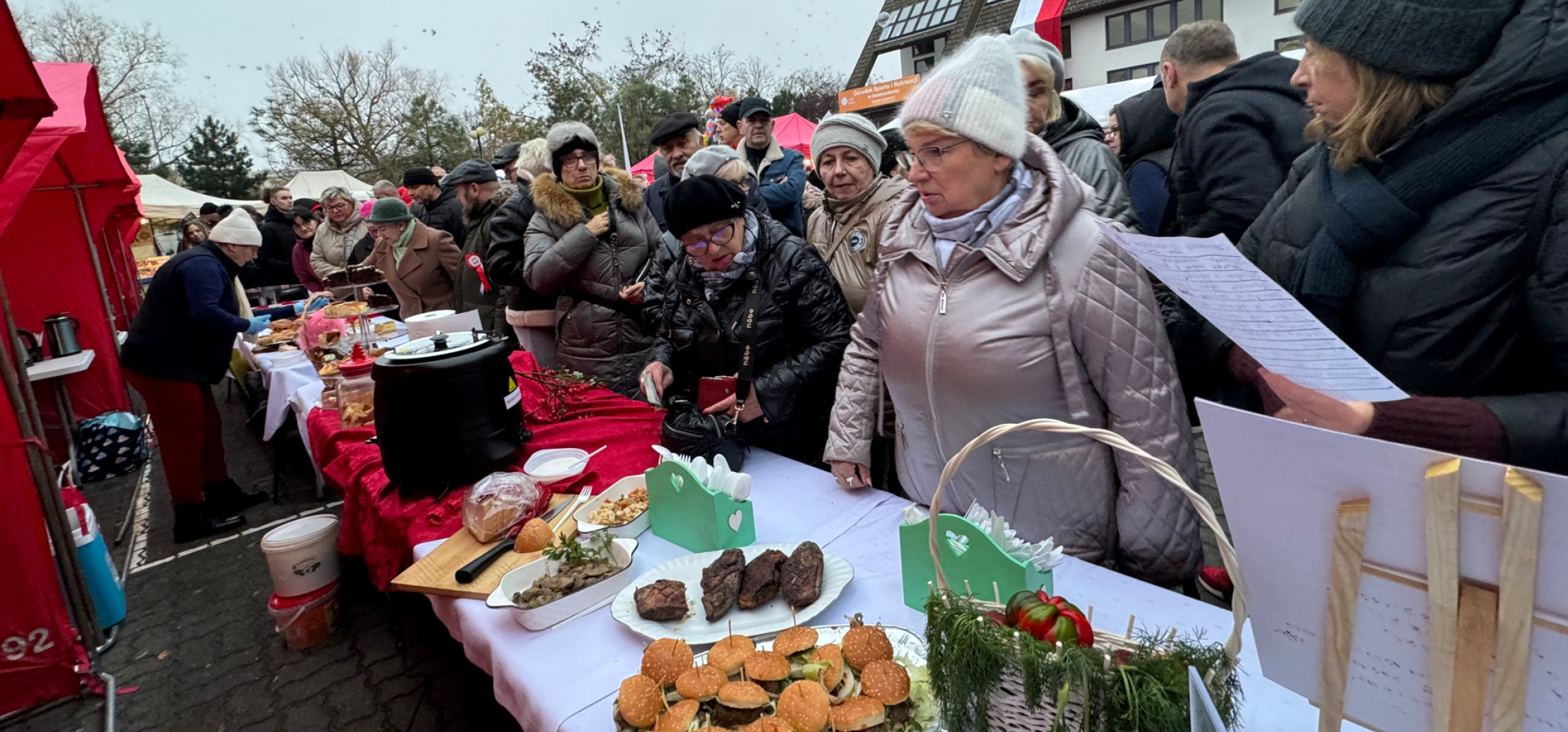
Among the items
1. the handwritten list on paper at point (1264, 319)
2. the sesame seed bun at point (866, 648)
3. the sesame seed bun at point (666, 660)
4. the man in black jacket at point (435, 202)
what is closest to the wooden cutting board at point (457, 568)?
the sesame seed bun at point (666, 660)

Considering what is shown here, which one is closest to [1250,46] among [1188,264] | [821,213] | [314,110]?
[821,213]

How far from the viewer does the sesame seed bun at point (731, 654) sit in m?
1.19

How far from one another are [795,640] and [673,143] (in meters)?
3.81

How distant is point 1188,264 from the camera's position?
3.07 feet

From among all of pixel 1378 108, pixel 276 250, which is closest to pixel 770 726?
pixel 1378 108

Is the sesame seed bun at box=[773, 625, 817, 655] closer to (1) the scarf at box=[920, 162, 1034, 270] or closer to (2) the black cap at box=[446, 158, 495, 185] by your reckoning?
(1) the scarf at box=[920, 162, 1034, 270]

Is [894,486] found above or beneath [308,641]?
above

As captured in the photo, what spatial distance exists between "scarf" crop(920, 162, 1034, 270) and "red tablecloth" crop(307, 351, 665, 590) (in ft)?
3.94

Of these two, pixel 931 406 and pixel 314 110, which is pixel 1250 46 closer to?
pixel 931 406

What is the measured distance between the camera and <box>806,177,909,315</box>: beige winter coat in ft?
9.41

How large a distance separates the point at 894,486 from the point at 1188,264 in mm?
1916

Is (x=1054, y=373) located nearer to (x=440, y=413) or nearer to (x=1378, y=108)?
(x=1378, y=108)

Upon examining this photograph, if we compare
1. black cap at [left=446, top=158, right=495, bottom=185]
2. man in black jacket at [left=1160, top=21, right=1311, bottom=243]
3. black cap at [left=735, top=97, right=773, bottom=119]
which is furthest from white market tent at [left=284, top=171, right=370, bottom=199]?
man in black jacket at [left=1160, top=21, right=1311, bottom=243]

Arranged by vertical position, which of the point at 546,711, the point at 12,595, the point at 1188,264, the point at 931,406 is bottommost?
the point at 12,595
